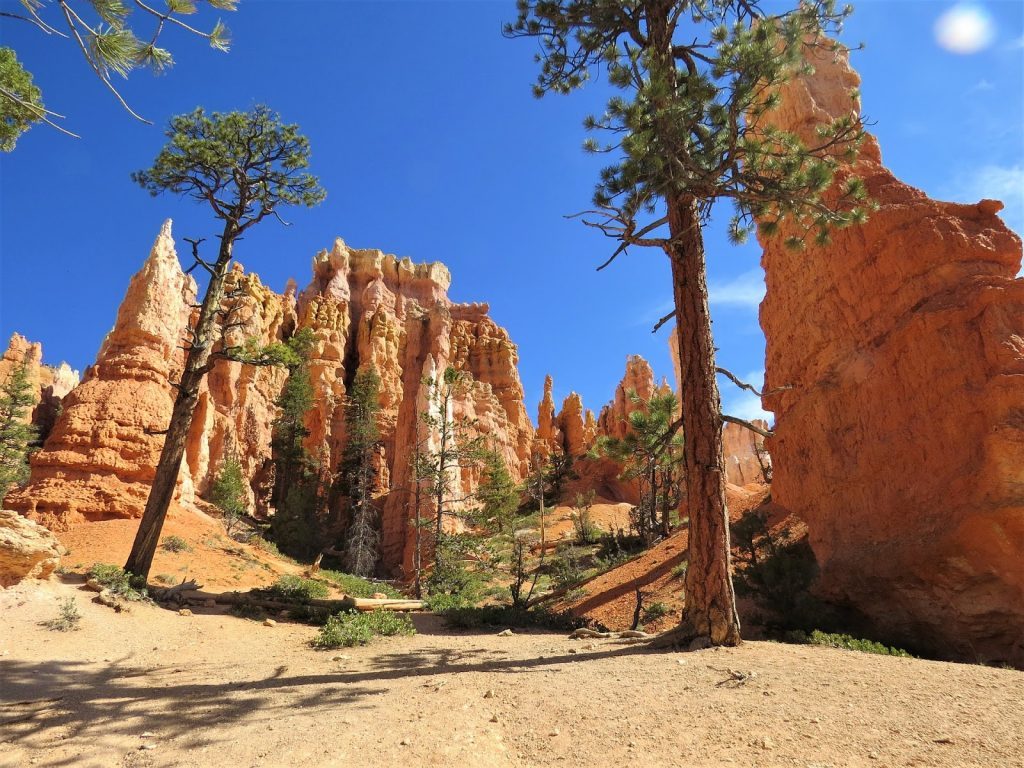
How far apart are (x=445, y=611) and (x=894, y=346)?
1160 cm

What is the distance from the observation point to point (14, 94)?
26.3ft

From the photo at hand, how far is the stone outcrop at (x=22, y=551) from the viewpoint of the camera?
840 centimetres

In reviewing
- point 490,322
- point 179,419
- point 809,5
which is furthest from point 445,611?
point 490,322

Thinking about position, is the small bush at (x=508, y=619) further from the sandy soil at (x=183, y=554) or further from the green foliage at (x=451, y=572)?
the green foliage at (x=451, y=572)

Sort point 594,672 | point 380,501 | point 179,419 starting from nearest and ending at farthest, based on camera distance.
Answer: point 594,672, point 179,419, point 380,501

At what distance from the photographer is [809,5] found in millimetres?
8406

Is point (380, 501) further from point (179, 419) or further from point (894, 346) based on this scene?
point (894, 346)

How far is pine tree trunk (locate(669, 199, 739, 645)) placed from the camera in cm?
710

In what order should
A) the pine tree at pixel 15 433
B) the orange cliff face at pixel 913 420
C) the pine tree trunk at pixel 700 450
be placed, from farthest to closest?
the pine tree at pixel 15 433
the orange cliff face at pixel 913 420
the pine tree trunk at pixel 700 450

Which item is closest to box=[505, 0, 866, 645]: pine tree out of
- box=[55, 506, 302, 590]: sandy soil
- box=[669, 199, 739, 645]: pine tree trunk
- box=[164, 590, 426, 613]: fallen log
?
box=[669, 199, 739, 645]: pine tree trunk

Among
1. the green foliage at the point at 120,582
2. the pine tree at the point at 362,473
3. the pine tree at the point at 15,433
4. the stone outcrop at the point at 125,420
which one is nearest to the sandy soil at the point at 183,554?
the stone outcrop at the point at 125,420

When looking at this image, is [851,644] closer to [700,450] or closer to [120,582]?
[700,450]

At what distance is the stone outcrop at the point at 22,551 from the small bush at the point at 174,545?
21.9 ft

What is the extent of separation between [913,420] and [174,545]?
1866 cm
